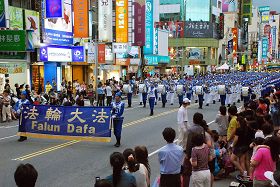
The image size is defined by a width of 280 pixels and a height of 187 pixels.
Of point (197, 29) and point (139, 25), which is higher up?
point (197, 29)

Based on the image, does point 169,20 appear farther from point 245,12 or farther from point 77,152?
point 77,152

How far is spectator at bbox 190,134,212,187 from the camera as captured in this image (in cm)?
705

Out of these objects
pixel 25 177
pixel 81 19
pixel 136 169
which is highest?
pixel 81 19

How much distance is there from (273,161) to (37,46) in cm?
2650

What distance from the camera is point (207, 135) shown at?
8766mm

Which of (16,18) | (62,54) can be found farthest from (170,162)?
(62,54)

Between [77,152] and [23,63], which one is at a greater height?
[23,63]

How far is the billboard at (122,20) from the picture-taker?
43.1 metres

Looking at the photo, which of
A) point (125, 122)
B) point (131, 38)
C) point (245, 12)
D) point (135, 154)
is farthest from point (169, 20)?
point (135, 154)

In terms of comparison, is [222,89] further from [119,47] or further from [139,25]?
[139,25]

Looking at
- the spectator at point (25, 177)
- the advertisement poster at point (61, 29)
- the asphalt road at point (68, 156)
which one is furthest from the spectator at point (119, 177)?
the advertisement poster at point (61, 29)

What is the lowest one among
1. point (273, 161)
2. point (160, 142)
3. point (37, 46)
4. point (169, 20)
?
point (160, 142)

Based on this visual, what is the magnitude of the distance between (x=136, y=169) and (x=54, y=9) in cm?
2752

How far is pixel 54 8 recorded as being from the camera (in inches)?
1249
